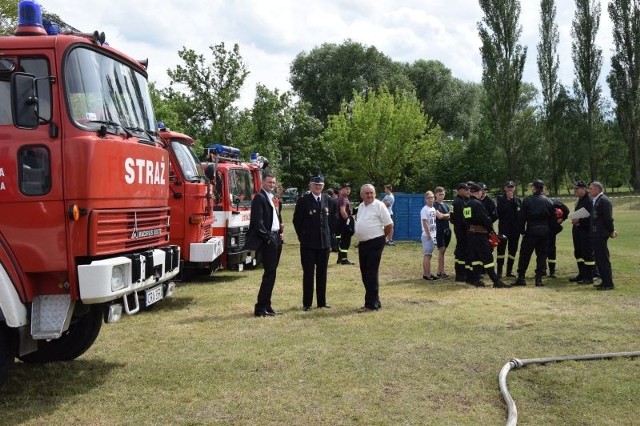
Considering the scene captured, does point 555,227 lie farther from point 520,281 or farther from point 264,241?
point 264,241

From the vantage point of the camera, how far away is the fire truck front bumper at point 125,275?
191 inches

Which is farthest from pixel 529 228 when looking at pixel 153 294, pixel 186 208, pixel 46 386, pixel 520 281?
pixel 46 386

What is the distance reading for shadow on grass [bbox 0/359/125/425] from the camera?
192 inches

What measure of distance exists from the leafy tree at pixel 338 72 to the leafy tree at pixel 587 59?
45.1 ft

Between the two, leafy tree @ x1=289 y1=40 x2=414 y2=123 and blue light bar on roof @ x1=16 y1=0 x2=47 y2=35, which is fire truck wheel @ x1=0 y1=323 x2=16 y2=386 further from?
leafy tree @ x1=289 y1=40 x2=414 y2=123

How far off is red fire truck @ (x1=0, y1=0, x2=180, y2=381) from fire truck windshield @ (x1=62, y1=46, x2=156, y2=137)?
12 mm

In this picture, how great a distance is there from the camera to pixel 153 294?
5984 mm

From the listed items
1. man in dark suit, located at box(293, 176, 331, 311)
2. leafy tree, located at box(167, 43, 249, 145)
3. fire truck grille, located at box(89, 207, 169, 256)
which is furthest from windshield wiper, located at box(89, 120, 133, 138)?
leafy tree, located at box(167, 43, 249, 145)

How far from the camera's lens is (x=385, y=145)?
4241cm

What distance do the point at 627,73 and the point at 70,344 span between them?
49062mm

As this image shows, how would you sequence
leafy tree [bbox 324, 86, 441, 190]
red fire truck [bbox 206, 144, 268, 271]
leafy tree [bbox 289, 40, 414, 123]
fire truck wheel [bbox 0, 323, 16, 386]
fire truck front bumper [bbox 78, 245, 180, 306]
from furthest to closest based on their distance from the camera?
leafy tree [bbox 289, 40, 414, 123] → leafy tree [bbox 324, 86, 441, 190] → red fire truck [bbox 206, 144, 268, 271] → fire truck wheel [bbox 0, 323, 16, 386] → fire truck front bumper [bbox 78, 245, 180, 306]

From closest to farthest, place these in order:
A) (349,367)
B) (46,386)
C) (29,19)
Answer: (29,19) → (46,386) → (349,367)

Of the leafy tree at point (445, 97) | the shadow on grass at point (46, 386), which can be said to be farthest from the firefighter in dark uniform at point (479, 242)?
the leafy tree at point (445, 97)

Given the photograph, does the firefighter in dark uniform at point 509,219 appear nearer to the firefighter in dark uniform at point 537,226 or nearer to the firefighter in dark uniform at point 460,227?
the firefighter in dark uniform at point 537,226
